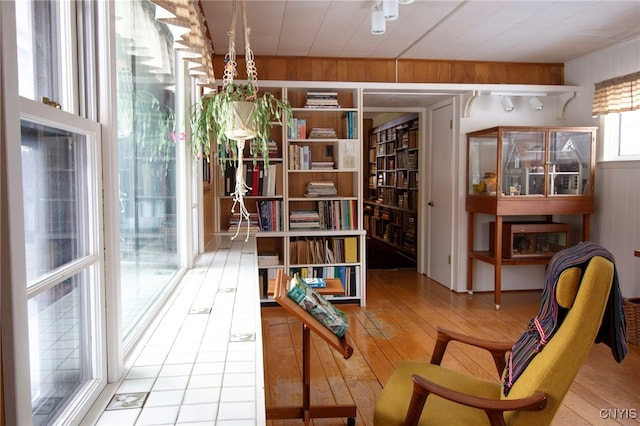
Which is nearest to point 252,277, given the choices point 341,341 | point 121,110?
point 341,341

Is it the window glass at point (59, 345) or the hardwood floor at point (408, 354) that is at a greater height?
the window glass at point (59, 345)

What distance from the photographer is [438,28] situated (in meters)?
4.16

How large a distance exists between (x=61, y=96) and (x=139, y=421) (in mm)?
752

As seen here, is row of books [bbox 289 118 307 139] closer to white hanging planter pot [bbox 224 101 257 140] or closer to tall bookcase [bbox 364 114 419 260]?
white hanging planter pot [bbox 224 101 257 140]

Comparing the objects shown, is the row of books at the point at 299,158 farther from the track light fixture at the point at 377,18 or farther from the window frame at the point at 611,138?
the window frame at the point at 611,138

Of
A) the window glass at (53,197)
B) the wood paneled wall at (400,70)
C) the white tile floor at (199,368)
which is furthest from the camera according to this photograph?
the wood paneled wall at (400,70)

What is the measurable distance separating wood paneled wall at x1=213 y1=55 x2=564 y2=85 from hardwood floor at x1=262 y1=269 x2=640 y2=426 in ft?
7.28

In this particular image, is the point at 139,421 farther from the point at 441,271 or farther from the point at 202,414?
the point at 441,271

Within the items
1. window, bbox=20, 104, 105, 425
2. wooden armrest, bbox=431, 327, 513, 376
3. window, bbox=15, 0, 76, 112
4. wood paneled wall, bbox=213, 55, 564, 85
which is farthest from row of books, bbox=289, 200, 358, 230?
window, bbox=15, 0, 76, 112

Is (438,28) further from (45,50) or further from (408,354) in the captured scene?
(45,50)

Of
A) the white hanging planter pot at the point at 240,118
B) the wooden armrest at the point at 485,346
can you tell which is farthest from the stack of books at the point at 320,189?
the wooden armrest at the point at 485,346

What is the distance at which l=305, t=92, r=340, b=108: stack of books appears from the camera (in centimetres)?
491

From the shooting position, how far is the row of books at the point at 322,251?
16.3 feet

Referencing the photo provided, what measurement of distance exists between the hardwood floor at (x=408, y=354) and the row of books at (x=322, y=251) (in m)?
0.48
